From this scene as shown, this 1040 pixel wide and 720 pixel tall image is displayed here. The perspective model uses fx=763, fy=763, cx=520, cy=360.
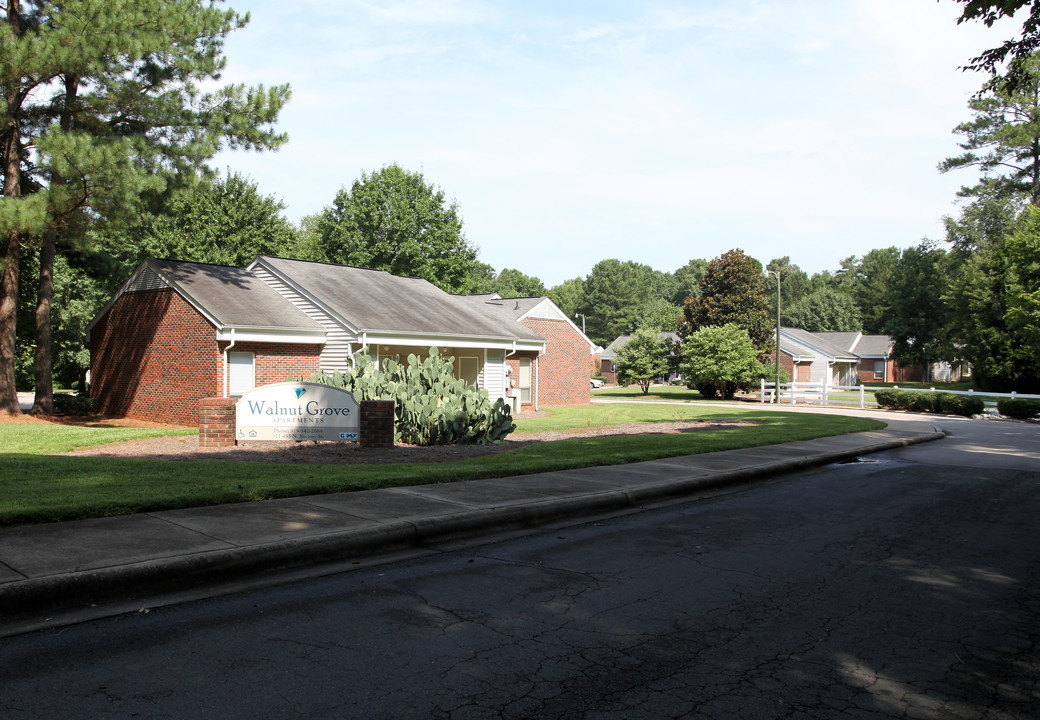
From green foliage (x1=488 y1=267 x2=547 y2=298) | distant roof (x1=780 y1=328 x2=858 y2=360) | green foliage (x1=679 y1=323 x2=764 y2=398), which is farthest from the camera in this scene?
green foliage (x1=488 y1=267 x2=547 y2=298)

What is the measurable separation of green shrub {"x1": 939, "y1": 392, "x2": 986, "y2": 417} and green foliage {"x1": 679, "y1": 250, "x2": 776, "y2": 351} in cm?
1813

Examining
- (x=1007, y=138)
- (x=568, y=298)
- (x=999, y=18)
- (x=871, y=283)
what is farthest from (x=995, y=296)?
(x=568, y=298)

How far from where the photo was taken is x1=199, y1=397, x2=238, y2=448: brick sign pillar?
550 inches

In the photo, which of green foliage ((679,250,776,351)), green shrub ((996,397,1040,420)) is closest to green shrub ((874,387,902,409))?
green shrub ((996,397,1040,420))

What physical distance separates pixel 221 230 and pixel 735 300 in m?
32.7

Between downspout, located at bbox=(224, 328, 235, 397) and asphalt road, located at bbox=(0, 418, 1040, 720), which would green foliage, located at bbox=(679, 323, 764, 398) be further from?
asphalt road, located at bbox=(0, 418, 1040, 720)

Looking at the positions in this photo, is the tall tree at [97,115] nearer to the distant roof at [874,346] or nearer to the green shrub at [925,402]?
the green shrub at [925,402]

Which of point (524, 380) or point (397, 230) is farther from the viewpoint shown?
point (397, 230)

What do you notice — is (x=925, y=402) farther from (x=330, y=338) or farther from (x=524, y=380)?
(x=330, y=338)

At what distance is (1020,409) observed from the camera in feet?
96.7

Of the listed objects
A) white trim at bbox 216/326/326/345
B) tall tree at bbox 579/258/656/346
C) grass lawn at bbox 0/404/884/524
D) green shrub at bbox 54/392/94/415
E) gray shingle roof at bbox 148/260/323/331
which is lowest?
grass lawn at bbox 0/404/884/524

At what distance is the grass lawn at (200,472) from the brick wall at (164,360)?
383cm

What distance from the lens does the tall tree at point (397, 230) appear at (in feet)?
179

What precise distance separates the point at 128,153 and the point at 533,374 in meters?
17.6
